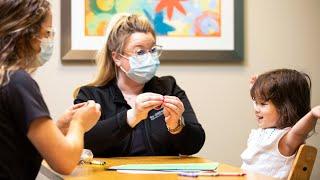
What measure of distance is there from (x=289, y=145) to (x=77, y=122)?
0.94 m

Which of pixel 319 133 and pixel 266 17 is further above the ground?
pixel 266 17

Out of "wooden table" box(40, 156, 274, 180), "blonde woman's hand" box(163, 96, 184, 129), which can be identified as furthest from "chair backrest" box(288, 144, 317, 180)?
"blonde woman's hand" box(163, 96, 184, 129)

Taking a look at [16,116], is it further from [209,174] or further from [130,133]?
[130,133]

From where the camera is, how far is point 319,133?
9.32 ft

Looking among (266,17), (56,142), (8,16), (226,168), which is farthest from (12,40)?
(266,17)

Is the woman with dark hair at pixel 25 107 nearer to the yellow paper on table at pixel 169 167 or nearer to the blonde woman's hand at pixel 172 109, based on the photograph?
the yellow paper on table at pixel 169 167

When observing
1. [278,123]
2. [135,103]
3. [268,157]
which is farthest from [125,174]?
[278,123]

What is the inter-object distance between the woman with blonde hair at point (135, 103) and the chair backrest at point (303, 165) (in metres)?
0.60

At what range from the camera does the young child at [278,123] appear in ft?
6.13

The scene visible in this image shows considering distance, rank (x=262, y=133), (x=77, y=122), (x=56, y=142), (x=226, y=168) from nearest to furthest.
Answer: (x=56, y=142)
(x=77, y=122)
(x=226, y=168)
(x=262, y=133)

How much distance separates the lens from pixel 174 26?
2723mm

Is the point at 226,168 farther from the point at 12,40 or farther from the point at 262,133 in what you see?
the point at 12,40

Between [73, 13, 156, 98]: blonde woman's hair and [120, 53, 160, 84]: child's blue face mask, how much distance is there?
0.09 metres

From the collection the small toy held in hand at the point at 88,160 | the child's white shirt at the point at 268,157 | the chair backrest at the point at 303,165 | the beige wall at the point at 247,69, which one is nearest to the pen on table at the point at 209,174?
the chair backrest at the point at 303,165
